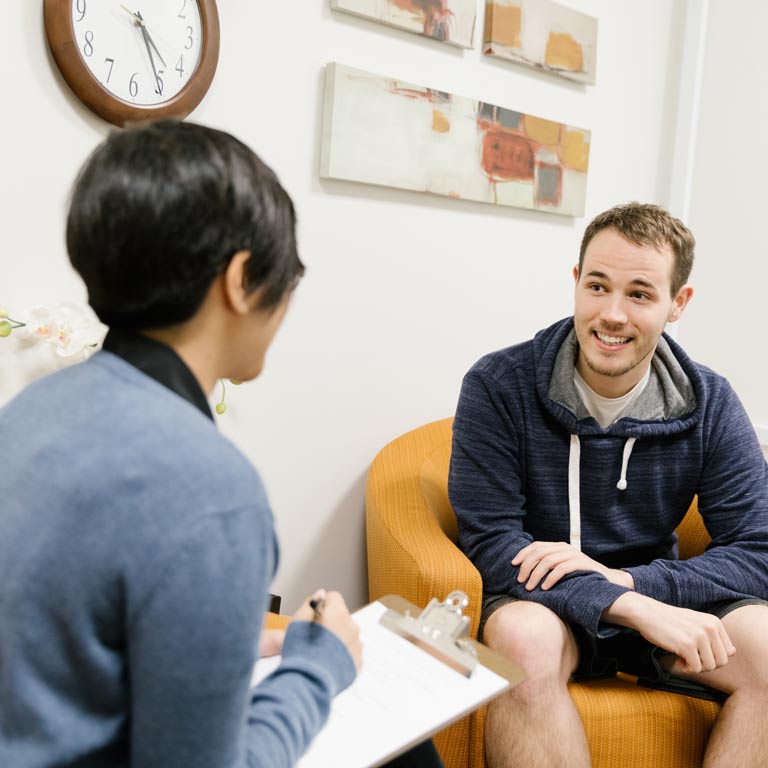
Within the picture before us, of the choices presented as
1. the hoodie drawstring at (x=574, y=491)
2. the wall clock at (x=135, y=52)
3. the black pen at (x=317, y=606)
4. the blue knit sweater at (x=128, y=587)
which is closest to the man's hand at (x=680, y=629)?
the hoodie drawstring at (x=574, y=491)

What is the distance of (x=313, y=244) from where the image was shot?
6.77 ft

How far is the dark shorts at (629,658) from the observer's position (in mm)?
1644

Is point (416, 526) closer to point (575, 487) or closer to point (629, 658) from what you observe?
point (575, 487)

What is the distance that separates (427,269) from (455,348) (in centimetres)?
25

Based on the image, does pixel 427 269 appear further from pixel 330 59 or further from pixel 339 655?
pixel 339 655

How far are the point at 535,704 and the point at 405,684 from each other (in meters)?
0.61

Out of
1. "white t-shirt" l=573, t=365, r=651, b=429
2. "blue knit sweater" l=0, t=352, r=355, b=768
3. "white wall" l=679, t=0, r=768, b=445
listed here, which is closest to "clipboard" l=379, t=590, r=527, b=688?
"blue knit sweater" l=0, t=352, r=355, b=768

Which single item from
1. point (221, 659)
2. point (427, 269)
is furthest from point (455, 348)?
point (221, 659)

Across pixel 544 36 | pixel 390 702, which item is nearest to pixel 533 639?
pixel 390 702

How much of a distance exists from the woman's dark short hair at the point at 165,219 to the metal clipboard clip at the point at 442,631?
1.69 feet

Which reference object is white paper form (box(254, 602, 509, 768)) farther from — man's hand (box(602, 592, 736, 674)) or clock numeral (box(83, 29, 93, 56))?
clock numeral (box(83, 29, 93, 56))

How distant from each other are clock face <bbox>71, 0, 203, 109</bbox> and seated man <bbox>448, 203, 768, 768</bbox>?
0.90 meters

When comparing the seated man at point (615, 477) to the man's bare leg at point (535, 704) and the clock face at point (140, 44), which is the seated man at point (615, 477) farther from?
the clock face at point (140, 44)

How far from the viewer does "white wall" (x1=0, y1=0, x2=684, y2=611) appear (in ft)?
5.44
